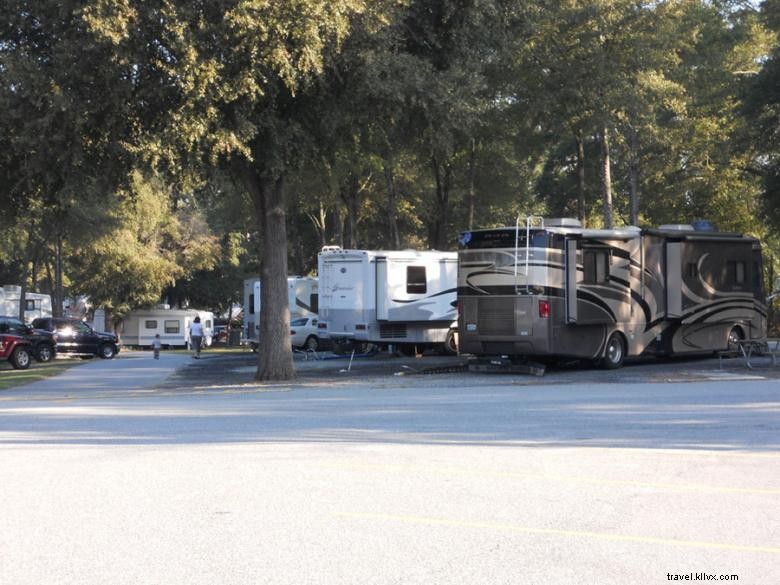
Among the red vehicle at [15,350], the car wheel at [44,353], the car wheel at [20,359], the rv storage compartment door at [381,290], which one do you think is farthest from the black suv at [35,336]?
the rv storage compartment door at [381,290]

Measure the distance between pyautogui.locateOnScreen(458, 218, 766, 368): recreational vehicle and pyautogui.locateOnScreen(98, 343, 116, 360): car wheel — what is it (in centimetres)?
2358

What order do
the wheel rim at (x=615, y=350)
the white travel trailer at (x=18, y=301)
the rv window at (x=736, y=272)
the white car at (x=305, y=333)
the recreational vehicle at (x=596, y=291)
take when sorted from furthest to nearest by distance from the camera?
1. the white travel trailer at (x=18, y=301)
2. the white car at (x=305, y=333)
3. the rv window at (x=736, y=272)
4. the wheel rim at (x=615, y=350)
5. the recreational vehicle at (x=596, y=291)

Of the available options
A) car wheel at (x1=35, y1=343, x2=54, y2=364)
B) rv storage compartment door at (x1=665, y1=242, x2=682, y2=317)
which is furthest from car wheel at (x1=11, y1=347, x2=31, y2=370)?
rv storage compartment door at (x1=665, y1=242, x2=682, y2=317)

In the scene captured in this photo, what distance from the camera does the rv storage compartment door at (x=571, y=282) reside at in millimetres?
23406

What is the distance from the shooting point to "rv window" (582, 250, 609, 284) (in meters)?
23.9

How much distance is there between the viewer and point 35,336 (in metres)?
36.1

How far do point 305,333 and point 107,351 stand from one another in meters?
10.1

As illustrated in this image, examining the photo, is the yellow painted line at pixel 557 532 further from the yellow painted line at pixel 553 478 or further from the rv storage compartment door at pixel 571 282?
the rv storage compartment door at pixel 571 282

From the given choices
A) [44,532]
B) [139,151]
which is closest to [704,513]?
[44,532]

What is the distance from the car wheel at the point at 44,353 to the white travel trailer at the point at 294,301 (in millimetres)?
7940

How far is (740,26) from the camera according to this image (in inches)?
1464

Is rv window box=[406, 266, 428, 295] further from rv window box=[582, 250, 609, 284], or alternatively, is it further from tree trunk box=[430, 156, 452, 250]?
rv window box=[582, 250, 609, 284]

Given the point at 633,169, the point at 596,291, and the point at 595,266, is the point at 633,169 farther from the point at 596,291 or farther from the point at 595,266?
the point at 596,291

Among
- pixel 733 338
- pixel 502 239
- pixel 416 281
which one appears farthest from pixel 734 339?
pixel 416 281
